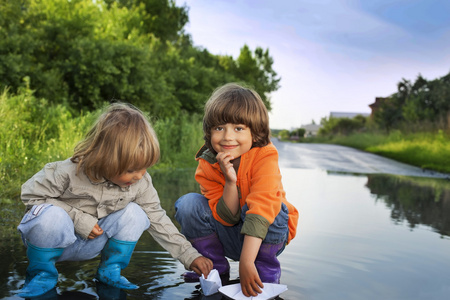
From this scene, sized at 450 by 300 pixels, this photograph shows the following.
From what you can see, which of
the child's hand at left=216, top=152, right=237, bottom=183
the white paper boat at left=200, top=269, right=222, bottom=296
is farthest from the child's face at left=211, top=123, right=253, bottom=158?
the white paper boat at left=200, top=269, right=222, bottom=296

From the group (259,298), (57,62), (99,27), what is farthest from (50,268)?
(99,27)

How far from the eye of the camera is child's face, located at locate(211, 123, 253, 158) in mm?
2787

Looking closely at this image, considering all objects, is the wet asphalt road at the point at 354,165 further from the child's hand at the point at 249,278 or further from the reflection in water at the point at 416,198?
the child's hand at the point at 249,278

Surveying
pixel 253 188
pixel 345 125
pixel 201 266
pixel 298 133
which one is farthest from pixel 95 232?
pixel 298 133

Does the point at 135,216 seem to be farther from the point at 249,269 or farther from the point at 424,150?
the point at 424,150

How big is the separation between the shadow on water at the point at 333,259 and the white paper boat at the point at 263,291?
0.09 m

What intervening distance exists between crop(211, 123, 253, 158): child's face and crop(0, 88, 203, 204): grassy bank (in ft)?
8.01

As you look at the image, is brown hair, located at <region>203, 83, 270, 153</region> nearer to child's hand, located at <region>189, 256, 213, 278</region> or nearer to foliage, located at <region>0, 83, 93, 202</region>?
child's hand, located at <region>189, 256, 213, 278</region>

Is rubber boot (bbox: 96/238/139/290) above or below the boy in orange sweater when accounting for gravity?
below

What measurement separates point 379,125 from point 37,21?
28540 mm

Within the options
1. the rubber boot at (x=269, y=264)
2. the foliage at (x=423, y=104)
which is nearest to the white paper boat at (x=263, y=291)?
the rubber boot at (x=269, y=264)

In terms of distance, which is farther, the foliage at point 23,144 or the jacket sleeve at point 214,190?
the foliage at point 23,144

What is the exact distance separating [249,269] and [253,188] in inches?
17.4

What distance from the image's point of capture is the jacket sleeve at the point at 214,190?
281cm
